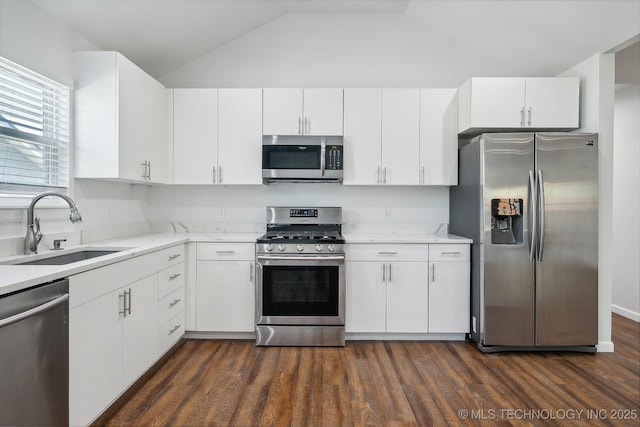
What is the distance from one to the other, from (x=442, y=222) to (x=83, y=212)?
3.28m

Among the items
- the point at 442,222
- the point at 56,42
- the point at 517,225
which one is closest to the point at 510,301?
the point at 517,225

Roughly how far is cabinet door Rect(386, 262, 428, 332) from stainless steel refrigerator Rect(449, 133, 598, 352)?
49 cm

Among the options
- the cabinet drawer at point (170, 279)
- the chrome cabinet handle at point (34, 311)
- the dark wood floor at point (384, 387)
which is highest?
the chrome cabinet handle at point (34, 311)

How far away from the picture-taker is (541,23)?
112 inches

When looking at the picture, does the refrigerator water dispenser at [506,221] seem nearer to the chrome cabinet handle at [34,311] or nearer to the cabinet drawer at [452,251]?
the cabinet drawer at [452,251]

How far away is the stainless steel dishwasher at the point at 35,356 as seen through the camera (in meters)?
1.25

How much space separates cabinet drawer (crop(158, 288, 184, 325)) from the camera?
2520 millimetres

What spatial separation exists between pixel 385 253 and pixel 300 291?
826 mm

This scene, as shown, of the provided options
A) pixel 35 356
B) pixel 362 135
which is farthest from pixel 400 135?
pixel 35 356

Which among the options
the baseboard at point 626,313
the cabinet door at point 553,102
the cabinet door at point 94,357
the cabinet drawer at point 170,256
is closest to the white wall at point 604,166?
the cabinet door at point 553,102

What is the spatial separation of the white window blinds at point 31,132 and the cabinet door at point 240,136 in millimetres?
1221

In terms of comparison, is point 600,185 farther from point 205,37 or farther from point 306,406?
point 205,37

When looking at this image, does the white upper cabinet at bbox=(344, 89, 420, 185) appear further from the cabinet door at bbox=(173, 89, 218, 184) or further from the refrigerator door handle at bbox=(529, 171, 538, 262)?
the cabinet door at bbox=(173, 89, 218, 184)

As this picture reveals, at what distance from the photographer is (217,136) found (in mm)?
3271
